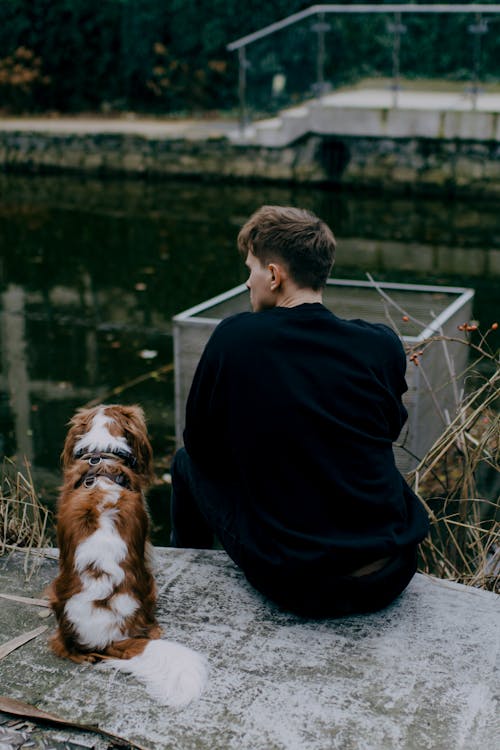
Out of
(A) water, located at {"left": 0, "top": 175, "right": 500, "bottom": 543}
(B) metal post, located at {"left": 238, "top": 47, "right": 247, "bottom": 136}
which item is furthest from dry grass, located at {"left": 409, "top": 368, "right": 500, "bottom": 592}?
(B) metal post, located at {"left": 238, "top": 47, "right": 247, "bottom": 136}

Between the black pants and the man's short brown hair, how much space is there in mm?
709

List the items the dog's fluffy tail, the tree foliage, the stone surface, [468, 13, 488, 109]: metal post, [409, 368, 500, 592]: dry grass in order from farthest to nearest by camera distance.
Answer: the tree foliage → the stone surface → [468, 13, 488, 109]: metal post → [409, 368, 500, 592]: dry grass → the dog's fluffy tail

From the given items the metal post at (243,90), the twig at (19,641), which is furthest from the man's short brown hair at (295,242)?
the metal post at (243,90)

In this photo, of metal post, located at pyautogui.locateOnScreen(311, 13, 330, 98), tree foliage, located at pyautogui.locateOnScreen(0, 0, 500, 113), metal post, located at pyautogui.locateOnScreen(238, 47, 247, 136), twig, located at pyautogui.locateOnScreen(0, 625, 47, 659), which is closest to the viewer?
twig, located at pyautogui.locateOnScreen(0, 625, 47, 659)

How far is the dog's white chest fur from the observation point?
2561mm

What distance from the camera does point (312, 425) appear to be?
2.58m

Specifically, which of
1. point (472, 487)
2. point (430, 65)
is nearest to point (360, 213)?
point (430, 65)

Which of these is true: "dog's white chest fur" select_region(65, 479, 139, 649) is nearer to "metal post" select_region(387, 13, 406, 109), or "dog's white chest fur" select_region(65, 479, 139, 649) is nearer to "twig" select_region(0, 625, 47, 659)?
"twig" select_region(0, 625, 47, 659)

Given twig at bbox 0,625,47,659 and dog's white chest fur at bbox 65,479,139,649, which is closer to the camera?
dog's white chest fur at bbox 65,479,139,649

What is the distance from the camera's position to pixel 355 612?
2822mm

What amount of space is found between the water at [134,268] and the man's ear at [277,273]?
6.45 feet

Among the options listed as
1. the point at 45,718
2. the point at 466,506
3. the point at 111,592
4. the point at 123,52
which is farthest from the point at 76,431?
the point at 123,52

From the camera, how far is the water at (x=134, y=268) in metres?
5.78

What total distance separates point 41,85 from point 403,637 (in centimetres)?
1705
